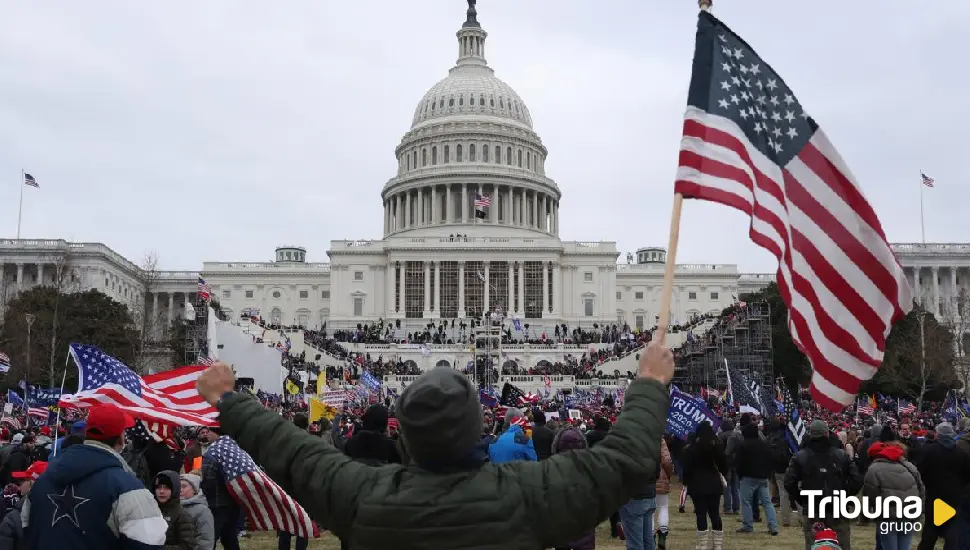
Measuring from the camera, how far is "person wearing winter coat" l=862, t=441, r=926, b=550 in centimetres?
1086

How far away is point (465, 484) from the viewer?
344 cm

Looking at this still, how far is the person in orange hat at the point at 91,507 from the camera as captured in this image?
18.4 ft

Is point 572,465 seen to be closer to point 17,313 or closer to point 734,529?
point 734,529

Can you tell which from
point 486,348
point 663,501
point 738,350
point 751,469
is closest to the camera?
point 663,501

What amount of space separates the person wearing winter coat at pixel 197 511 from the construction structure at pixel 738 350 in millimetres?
37998

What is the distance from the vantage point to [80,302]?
67.2 meters

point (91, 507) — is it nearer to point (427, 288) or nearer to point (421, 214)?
point (427, 288)

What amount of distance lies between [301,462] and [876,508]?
8.74m

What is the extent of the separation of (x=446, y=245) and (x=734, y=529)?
75520mm

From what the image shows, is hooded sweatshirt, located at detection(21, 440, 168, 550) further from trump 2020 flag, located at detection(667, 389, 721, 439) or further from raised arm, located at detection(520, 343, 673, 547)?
trump 2020 flag, located at detection(667, 389, 721, 439)

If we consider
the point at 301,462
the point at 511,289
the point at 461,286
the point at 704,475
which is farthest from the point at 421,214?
the point at 301,462

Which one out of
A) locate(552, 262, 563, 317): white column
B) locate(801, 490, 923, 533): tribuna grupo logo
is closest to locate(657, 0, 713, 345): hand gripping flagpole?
locate(801, 490, 923, 533): tribuna grupo logo

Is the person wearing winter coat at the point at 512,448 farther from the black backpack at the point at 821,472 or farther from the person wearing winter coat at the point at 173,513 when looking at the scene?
the person wearing winter coat at the point at 173,513

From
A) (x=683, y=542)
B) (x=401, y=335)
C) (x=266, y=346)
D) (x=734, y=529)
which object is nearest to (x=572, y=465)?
(x=683, y=542)
